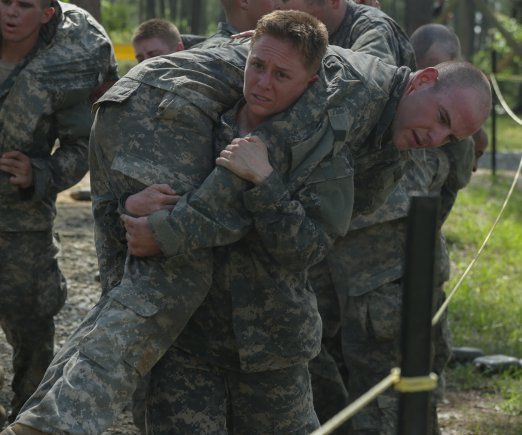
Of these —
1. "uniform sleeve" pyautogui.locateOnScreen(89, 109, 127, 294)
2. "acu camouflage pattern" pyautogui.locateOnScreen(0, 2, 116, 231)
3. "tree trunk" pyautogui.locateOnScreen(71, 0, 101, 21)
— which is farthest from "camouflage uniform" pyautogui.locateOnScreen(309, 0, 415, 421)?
"tree trunk" pyautogui.locateOnScreen(71, 0, 101, 21)

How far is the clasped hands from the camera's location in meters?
4.06

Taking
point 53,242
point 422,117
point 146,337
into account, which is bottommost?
point 53,242

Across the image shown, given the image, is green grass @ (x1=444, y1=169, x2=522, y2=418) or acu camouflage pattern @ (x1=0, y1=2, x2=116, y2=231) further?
green grass @ (x1=444, y1=169, x2=522, y2=418)

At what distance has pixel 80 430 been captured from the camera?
382cm

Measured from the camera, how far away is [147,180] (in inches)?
165

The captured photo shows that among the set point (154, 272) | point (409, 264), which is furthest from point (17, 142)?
point (409, 264)

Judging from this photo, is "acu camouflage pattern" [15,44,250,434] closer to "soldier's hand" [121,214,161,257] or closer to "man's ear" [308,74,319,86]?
"soldier's hand" [121,214,161,257]

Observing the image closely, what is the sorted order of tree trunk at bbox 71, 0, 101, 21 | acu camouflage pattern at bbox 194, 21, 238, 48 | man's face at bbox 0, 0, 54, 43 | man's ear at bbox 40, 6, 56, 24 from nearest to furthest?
acu camouflage pattern at bbox 194, 21, 238, 48 → man's face at bbox 0, 0, 54, 43 → man's ear at bbox 40, 6, 56, 24 → tree trunk at bbox 71, 0, 101, 21

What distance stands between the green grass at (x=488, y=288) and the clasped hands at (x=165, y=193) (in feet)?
11.8

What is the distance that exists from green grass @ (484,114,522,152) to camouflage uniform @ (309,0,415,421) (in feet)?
48.0

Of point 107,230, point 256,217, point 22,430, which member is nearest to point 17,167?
point 107,230

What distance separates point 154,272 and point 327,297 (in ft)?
6.62

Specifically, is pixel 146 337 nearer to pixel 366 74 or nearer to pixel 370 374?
pixel 366 74

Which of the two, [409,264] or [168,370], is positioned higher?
[409,264]
